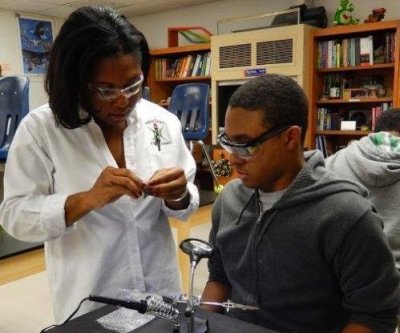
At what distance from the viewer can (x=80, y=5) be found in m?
5.99

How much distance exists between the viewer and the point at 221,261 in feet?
4.03

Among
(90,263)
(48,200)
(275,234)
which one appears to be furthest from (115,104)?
(275,234)

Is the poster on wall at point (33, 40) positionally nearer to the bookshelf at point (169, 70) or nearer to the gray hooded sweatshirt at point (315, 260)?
the bookshelf at point (169, 70)

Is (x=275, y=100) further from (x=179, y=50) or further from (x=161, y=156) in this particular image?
(x=179, y=50)

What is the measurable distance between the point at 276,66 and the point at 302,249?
4.02 meters

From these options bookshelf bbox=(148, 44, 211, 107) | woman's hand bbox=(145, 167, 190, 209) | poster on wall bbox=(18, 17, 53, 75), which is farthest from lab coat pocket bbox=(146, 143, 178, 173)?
poster on wall bbox=(18, 17, 53, 75)

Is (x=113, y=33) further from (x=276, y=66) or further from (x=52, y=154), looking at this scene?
(x=276, y=66)

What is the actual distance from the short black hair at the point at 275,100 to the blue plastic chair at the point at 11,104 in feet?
8.19

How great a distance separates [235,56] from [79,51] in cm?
429

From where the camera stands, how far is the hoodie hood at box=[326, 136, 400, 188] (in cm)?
168

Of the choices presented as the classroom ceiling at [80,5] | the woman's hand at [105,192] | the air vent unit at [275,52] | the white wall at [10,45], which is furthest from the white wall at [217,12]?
the woman's hand at [105,192]

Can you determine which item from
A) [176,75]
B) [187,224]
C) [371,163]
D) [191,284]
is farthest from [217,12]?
[191,284]

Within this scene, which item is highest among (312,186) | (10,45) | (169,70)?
(10,45)

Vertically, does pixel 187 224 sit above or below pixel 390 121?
below
